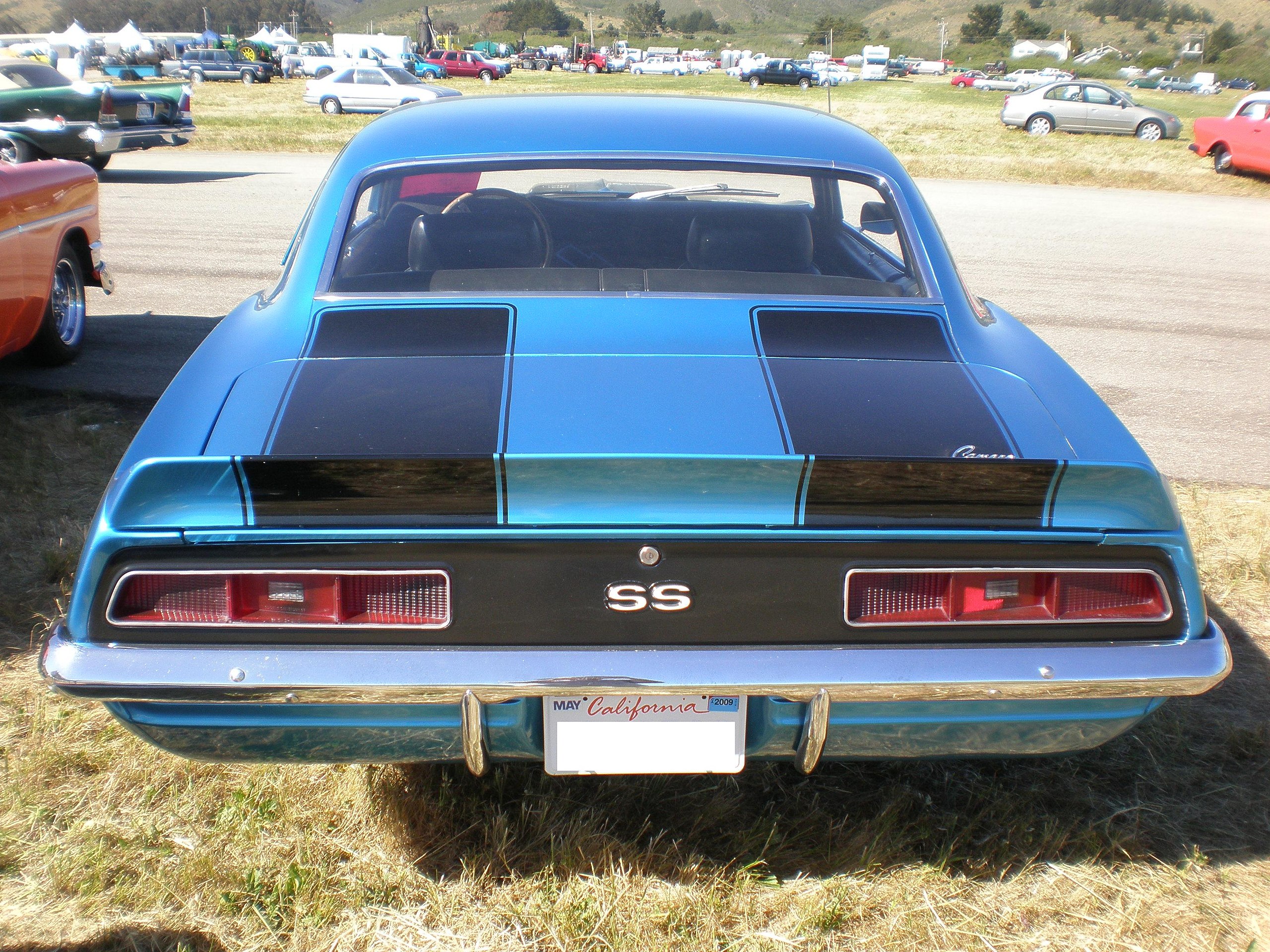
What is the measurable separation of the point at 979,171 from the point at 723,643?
15.4 metres

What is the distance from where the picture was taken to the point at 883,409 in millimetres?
1788

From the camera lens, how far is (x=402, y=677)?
1.62 m

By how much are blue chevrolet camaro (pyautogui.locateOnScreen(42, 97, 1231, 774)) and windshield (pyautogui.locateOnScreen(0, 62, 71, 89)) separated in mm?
11923

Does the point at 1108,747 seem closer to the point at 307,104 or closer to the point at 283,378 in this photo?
the point at 283,378

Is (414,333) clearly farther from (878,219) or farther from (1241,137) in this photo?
(1241,137)

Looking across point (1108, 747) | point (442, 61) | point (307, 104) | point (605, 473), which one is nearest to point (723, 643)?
point (605, 473)

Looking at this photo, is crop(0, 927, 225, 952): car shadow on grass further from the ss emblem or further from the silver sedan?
the silver sedan

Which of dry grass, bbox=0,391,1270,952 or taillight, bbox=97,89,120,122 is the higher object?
taillight, bbox=97,89,120,122

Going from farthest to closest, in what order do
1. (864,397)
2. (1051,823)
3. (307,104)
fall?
1. (307,104)
2. (1051,823)
3. (864,397)

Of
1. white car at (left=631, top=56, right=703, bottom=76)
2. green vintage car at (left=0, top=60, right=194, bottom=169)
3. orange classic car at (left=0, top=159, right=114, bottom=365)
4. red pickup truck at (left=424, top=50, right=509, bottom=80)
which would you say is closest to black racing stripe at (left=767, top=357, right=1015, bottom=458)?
orange classic car at (left=0, top=159, right=114, bottom=365)

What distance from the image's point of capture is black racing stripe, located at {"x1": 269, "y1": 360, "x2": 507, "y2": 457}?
1.62 meters

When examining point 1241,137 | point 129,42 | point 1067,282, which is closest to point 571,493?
point 1067,282

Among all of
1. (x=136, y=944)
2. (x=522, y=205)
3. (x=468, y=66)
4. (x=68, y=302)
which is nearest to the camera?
(x=136, y=944)

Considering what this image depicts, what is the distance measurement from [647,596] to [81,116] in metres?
12.5
